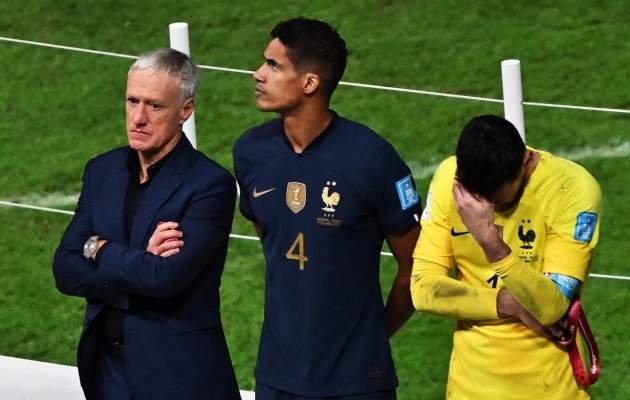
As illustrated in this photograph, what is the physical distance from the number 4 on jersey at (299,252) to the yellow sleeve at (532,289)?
23.6 inches

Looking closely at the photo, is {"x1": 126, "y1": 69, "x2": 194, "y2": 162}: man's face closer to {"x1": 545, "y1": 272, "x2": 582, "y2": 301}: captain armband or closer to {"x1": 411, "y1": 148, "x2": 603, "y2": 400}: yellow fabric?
{"x1": 411, "y1": 148, "x2": 603, "y2": 400}: yellow fabric

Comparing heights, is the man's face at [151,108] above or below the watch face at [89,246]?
above

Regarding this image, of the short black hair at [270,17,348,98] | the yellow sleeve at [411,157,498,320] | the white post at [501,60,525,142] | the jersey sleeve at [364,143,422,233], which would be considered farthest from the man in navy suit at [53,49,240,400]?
the white post at [501,60,525,142]

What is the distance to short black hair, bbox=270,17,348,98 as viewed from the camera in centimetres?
412

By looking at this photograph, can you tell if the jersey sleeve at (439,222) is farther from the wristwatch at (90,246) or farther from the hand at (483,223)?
the wristwatch at (90,246)

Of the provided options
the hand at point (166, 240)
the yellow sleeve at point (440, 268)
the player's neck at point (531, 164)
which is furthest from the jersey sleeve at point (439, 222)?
the hand at point (166, 240)

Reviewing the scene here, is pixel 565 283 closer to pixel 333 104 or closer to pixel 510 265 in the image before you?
pixel 510 265

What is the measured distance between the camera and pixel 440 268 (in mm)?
3965

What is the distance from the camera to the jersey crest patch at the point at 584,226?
3822 millimetres

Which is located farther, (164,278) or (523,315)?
(164,278)

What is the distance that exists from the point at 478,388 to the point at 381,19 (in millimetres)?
6058

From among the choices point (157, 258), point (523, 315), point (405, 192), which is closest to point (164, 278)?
point (157, 258)

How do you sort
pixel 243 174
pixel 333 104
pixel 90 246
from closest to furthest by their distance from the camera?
pixel 90 246 < pixel 243 174 < pixel 333 104

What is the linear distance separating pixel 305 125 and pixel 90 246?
2.45 feet
